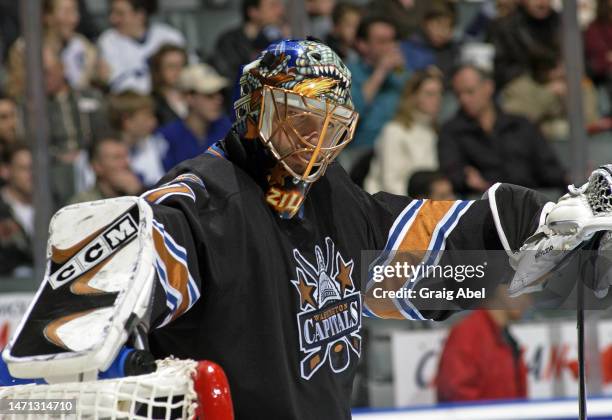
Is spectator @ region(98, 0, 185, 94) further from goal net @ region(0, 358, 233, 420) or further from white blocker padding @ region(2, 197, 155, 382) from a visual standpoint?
goal net @ region(0, 358, 233, 420)

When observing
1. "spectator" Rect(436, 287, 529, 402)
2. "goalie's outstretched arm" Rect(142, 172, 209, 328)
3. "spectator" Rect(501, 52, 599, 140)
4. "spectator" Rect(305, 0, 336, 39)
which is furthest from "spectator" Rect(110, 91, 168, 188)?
"goalie's outstretched arm" Rect(142, 172, 209, 328)

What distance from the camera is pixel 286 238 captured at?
190 cm

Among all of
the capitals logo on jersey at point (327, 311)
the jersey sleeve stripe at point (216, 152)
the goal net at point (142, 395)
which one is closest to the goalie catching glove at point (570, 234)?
the capitals logo on jersey at point (327, 311)

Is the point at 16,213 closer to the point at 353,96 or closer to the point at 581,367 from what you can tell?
the point at 353,96

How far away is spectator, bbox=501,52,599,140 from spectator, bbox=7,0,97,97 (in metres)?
1.78

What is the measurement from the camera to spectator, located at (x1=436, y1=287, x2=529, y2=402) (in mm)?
3734

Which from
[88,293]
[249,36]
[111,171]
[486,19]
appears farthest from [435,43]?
[88,293]

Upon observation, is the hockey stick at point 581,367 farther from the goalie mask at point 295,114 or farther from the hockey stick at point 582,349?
the goalie mask at point 295,114

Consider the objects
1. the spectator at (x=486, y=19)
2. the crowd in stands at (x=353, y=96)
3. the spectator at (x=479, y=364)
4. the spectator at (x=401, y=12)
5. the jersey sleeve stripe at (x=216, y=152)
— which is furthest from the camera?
the spectator at (x=486, y=19)

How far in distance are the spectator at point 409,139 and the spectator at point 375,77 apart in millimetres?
44

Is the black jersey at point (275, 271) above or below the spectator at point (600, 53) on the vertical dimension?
below

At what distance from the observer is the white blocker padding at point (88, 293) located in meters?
1.39

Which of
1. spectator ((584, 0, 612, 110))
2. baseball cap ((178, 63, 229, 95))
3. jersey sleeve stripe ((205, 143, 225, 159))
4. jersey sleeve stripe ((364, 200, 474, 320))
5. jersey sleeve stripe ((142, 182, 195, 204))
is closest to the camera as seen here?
jersey sleeve stripe ((142, 182, 195, 204))

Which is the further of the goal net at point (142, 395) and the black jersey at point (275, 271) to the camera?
the black jersey at point (275, 271)
